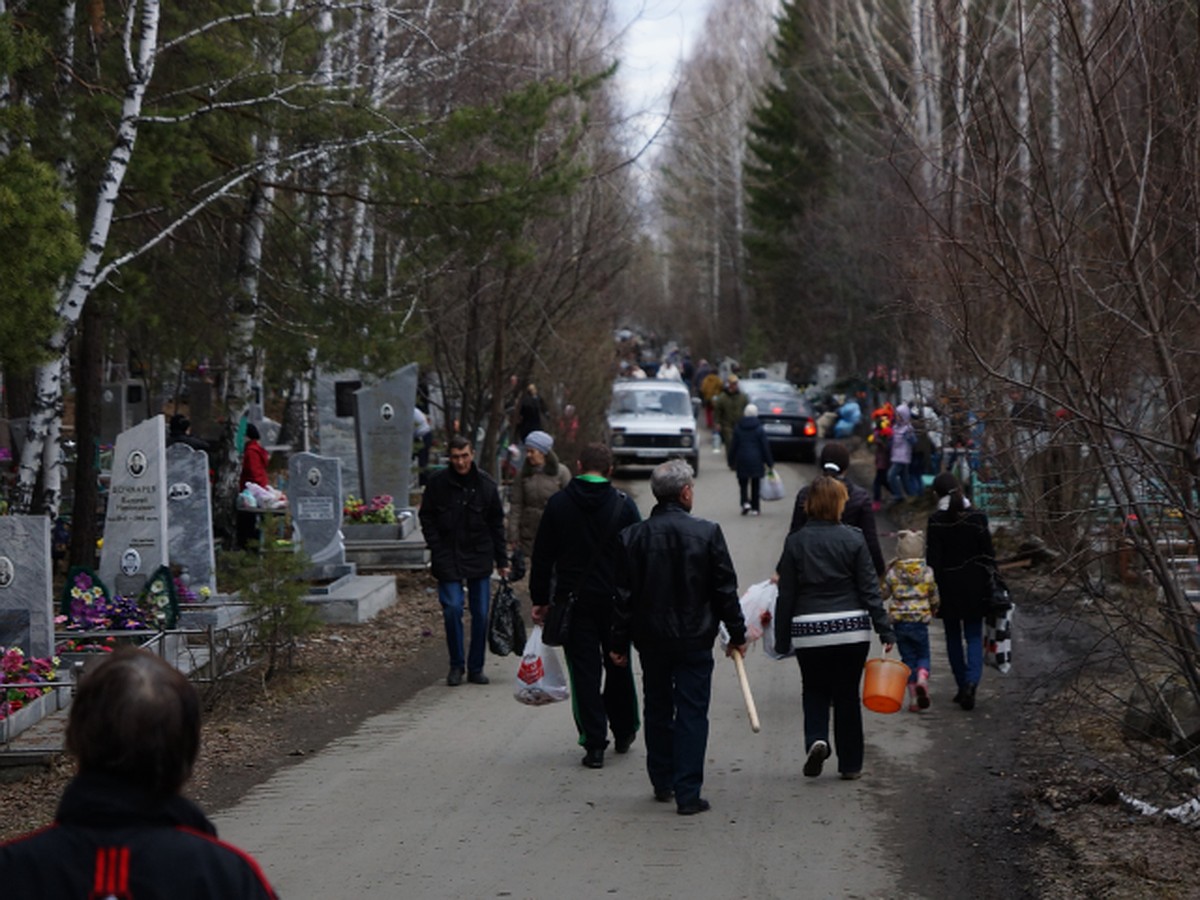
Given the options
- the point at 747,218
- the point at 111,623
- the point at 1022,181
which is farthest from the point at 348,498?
the point at 747,218

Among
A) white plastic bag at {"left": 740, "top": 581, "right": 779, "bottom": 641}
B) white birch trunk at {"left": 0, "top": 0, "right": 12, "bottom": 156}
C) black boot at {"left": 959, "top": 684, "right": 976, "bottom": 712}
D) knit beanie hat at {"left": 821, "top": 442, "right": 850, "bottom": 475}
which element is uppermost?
white birch trunk at {"left": 0, "top": 0, "right": 12, "bottom": 156}

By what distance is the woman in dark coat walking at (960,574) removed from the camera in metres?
11.3

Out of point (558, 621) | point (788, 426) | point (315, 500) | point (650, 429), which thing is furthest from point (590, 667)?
point (788, 426)

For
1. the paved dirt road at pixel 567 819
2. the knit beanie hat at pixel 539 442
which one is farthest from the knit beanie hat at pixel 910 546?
the knit beanie hat at pixel 539 442

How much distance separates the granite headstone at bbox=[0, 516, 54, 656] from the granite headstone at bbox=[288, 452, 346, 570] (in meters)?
6.41

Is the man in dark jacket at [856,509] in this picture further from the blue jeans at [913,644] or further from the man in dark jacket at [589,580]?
the man in dark jacket at [589,580]

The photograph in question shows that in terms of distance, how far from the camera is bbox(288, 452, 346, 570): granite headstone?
17203mm

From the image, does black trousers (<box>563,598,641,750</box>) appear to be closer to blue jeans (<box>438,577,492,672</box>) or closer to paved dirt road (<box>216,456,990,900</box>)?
paved dirt road (<box>216,456,990,900</box>)

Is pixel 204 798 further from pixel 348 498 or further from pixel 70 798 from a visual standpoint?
pixel 348 498

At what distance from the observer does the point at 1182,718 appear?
32.2 ft

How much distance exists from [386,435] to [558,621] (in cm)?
1219

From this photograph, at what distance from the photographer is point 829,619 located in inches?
353

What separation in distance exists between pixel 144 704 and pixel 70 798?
7.8 inches

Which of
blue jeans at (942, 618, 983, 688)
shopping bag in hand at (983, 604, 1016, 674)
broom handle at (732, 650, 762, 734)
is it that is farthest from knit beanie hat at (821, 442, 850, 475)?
broom handle at (732, 650, 762, 734)
